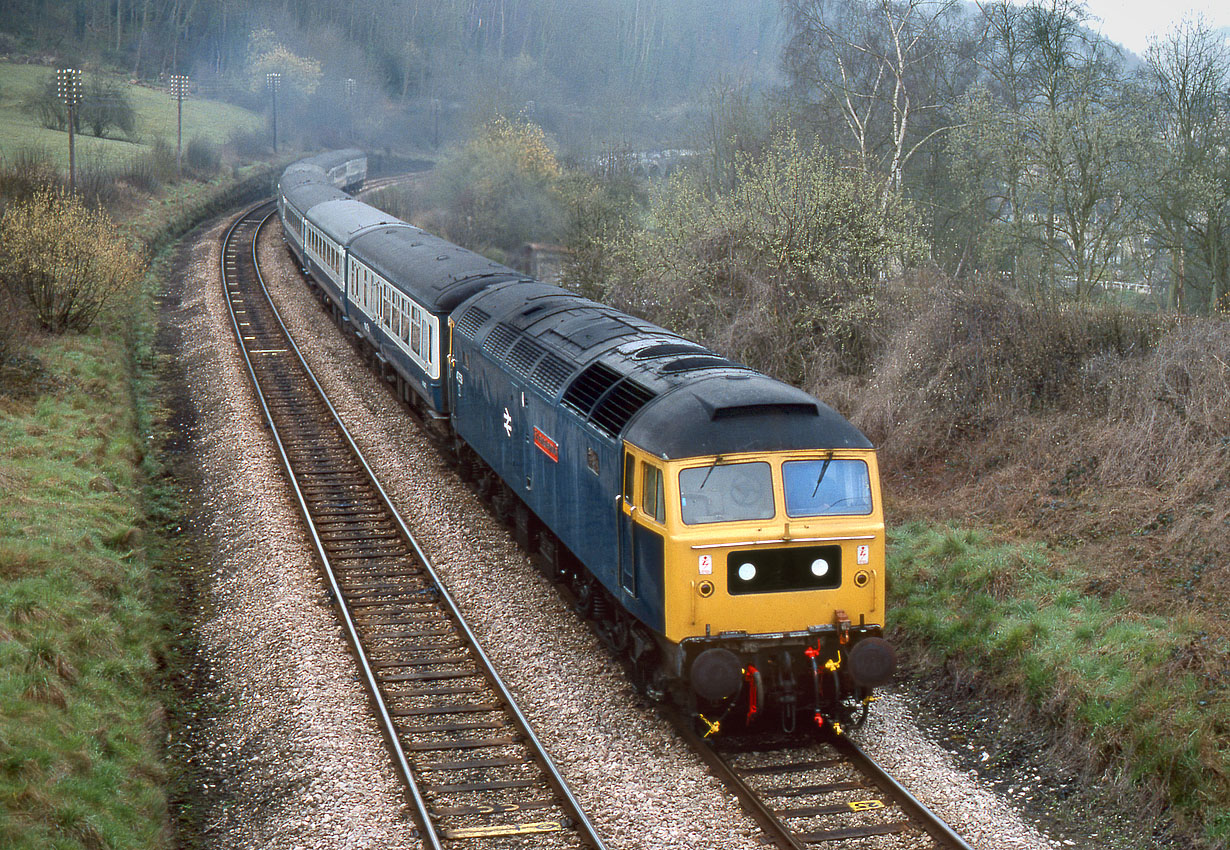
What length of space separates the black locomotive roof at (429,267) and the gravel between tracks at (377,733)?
9.51 ft

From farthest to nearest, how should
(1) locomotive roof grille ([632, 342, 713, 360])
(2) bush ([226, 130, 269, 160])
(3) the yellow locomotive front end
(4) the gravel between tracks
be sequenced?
(2) bush ([226, 130, 269, 160]) → (1) locomotive roof grille ([632, 342, 713, 360]) → (3) the yellow locomotive front end → (4) the gravel between tracks

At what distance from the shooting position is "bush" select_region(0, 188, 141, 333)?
70.9ft

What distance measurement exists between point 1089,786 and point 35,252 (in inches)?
848

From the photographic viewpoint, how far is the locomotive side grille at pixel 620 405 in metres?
9.86

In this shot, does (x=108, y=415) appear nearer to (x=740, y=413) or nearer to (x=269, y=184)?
(x=740, y=413)

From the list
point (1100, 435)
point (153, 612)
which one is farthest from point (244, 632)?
point (1100, 435)

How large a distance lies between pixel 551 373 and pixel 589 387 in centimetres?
117

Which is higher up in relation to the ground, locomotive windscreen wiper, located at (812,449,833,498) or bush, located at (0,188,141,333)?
bush, located at (0,188,141,333)

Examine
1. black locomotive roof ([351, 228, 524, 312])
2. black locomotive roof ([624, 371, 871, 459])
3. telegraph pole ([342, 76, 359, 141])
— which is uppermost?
telegraph pole ([342, 76, 359, 141])

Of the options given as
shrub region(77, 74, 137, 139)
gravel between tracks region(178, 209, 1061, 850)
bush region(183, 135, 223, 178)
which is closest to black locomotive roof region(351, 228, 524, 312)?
gravel between tracks region(178, 209, 1061, 850)

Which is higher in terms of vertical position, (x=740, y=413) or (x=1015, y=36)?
(x=1015, y=36)

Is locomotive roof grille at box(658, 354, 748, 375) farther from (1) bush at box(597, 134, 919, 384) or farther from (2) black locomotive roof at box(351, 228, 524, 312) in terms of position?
(1) bush at box(597, 134, 919, 384)

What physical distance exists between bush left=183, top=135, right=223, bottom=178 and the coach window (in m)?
54.8

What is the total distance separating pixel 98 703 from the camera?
959 cm
